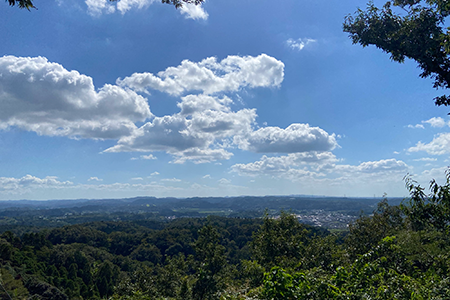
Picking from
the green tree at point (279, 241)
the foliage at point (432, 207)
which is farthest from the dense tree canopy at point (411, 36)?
the green tree at point (279, 241)

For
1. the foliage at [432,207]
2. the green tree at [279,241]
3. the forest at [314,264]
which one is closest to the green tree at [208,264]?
the forest at [314,264]

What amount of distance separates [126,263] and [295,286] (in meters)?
122

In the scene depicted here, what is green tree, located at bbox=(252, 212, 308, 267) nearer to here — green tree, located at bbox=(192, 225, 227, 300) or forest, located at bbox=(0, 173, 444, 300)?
forest, located at bbox=(0, 173, 444, 300)

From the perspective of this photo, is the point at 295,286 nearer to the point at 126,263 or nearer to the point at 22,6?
the point at 22,6

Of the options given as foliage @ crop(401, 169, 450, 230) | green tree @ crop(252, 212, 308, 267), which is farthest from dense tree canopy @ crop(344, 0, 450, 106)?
green tree @ crop(252, 212, 308, 267)

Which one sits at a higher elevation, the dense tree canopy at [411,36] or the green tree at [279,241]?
the dense tree canopy at [411,36]

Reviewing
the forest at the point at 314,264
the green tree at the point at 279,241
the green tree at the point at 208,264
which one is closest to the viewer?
the forest at the point at 314,264

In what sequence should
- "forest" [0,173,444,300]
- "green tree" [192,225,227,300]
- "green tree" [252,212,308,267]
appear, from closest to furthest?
"forest" [0,173,444,300] → "green tree" [192,225,227,300] → "green tree" [252,212,308,267]

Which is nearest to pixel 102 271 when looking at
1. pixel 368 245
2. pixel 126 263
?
pixel 126 263

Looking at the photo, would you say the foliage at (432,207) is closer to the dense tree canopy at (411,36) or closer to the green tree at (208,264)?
the dense tree canopy at (411,36)

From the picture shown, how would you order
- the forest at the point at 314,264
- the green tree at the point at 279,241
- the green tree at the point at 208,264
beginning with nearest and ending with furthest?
the forest at the point at 314,264 → the green tree at the point at 208,264 → the green tree at the point at 279,241

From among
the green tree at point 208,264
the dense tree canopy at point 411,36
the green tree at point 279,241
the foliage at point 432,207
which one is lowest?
the green tree at point 208,264

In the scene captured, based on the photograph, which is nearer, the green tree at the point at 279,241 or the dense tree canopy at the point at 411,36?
the dense tree canopy at the point at 411,36

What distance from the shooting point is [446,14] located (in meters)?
10.2
